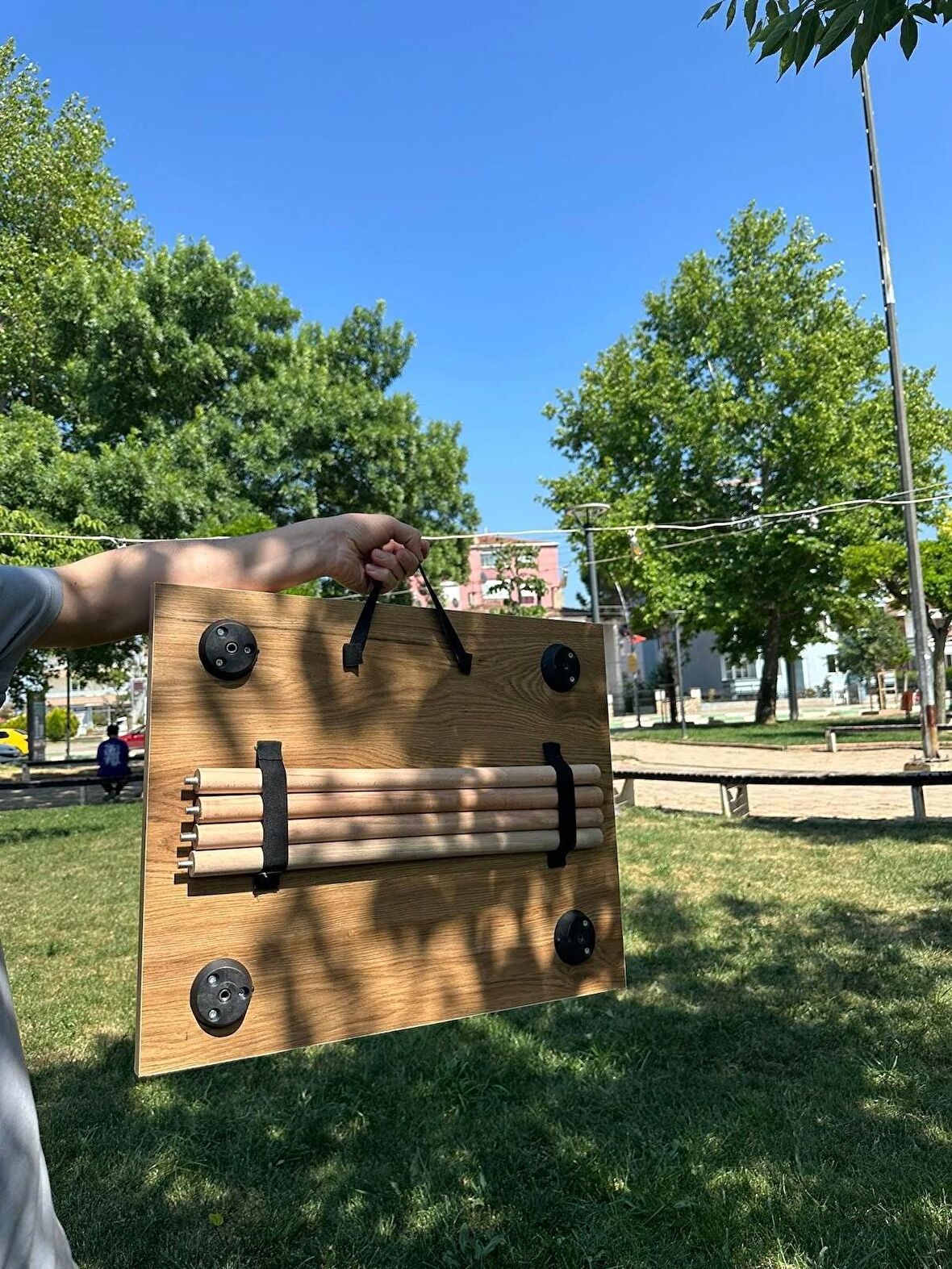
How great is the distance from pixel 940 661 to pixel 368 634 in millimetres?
25812

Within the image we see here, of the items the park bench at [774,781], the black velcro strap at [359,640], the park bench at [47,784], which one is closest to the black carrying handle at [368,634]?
→ the black velcro strap at [359,640]

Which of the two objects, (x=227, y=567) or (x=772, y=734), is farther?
(x=772, y=734)

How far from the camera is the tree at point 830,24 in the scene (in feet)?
9.25

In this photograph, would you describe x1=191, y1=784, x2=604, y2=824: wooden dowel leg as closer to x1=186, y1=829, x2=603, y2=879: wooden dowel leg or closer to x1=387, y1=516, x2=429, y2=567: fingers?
x1=186, y1=829, x2=603, y2=879: wooden dowel leg

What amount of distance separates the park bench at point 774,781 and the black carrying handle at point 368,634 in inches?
242

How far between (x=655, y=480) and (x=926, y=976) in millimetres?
24759

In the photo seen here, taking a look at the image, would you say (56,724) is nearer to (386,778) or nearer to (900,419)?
(900,419)

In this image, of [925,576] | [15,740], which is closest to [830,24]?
[925,576]

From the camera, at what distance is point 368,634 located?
4.83 feet

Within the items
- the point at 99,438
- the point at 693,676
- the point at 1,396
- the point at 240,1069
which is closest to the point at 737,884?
the point at 240,1069

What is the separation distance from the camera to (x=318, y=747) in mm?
1401

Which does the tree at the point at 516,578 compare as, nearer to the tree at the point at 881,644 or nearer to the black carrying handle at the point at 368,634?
the tree at the point at 881,644

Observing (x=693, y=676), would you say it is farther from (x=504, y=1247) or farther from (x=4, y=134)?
(x=504, y=1247)

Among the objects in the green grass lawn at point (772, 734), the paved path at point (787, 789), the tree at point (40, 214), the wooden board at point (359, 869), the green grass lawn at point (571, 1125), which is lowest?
the green grass lawn at point (571, 1125)
